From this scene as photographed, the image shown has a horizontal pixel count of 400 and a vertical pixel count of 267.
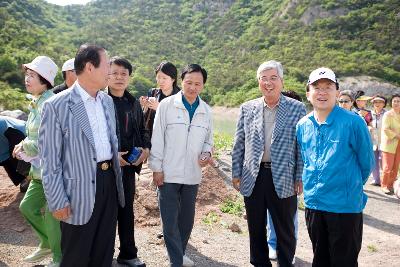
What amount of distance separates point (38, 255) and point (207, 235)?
1.98 metres

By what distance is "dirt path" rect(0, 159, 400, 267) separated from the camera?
3938 mm

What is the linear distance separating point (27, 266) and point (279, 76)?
286 centimetres

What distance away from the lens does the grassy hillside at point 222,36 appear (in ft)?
138

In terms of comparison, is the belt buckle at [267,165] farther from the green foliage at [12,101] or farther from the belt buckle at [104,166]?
the green foliage at [12,101]

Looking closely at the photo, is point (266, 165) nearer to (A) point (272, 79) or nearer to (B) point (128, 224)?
(A) point (272, 79)

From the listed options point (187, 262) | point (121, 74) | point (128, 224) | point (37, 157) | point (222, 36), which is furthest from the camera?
point (222, 36)

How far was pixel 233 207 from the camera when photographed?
5.61 metres

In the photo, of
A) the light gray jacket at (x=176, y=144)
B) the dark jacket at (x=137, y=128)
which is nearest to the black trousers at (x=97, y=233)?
the light gray jacket at (x=176, y=144)

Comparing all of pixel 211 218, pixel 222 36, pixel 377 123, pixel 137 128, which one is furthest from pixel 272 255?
pixel 222 36

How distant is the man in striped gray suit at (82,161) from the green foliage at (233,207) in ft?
Answer: 9.70

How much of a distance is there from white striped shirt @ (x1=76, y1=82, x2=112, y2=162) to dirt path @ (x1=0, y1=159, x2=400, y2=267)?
64.2 inches

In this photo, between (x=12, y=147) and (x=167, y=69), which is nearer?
(x=167, y=69)

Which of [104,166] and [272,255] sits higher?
[104,166]

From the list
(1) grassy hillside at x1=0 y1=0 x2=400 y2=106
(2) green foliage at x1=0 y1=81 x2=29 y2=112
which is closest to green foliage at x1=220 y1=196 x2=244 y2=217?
(2) green foliage at x1=0 y1=81 x2=29 y2=112
